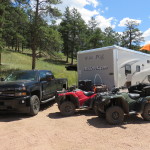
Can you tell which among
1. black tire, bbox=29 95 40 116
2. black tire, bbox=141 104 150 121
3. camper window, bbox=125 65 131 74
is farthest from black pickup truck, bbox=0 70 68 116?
camper window, bbox=125 65 131 74

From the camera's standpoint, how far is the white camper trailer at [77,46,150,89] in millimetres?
8281

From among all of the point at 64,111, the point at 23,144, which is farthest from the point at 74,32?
the point at 23,144

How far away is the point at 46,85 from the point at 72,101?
169 centimetres

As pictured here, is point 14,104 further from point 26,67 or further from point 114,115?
point 26,67

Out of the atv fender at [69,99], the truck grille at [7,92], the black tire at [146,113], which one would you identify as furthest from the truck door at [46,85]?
the black tire at [146,113]

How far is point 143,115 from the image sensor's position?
17.5 ft

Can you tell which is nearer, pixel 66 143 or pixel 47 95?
pixel 66 143

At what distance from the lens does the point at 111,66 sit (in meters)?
8.30

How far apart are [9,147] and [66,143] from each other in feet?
4.04

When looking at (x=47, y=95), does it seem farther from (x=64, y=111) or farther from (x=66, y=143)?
(x=66, y=143)

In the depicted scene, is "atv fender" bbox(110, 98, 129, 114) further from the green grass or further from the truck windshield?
the green grass

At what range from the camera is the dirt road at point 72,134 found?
12.0 ft

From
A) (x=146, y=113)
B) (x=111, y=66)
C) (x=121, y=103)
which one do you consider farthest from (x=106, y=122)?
(x=111, y=66)

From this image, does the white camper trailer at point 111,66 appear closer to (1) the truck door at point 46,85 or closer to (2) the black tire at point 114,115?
(1) the truck door at point 46,85
